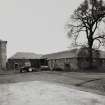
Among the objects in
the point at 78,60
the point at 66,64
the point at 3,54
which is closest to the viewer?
the point at 78,60

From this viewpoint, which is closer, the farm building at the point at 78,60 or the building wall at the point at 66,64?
the farm building at the point at 78,60

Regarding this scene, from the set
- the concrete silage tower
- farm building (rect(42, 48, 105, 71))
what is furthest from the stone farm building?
the concrete silage tower

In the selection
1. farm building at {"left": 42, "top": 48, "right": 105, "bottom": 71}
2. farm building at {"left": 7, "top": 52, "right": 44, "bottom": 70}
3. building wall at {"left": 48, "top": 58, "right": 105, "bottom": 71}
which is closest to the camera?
farm building at {"left": 42, "top": 48, "right": 105, "bottom": 71}

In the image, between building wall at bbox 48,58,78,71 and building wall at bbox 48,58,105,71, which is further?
building wall at bbox 48,58,78,71

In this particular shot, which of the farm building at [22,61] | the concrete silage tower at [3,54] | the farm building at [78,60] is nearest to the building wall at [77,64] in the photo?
the farm building at [78,60]

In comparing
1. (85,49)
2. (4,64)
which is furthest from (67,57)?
(4,64)

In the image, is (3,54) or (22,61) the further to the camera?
(22,61)

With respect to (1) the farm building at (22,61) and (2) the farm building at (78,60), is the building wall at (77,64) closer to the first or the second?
(2) the farm building at (78,60)

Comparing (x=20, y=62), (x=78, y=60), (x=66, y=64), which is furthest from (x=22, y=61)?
(x=78, y=60)

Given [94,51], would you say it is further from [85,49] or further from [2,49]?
[2,49]

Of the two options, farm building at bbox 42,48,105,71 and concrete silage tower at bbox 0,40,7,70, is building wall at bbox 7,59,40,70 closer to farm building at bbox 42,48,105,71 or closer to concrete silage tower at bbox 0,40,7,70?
concrete silage tower at bbox 0,40,7,70

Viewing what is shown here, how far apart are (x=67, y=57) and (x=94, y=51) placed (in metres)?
8.37

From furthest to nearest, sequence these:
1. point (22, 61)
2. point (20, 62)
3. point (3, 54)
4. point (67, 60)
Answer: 1. point (22, 61)
2. point (20, 62)
3. point (3, 54)
4. point (67, 60)

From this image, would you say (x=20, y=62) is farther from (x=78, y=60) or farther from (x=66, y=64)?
(x=78, y=60)
